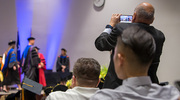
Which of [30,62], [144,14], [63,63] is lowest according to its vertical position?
[63,63]

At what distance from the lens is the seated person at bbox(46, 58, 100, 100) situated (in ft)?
4.47

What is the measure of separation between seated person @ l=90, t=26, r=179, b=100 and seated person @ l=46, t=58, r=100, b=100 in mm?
508

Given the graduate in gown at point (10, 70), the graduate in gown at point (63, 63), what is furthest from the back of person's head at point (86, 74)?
the graduate in gown at point (63, 63)

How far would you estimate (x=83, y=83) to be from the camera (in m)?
1.39

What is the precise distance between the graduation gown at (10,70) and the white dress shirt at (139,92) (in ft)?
20.5

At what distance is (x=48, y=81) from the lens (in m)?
7.66

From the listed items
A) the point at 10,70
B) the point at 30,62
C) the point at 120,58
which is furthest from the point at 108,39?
the point at 10,70

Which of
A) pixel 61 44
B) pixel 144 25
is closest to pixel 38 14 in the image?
pixel 61 44

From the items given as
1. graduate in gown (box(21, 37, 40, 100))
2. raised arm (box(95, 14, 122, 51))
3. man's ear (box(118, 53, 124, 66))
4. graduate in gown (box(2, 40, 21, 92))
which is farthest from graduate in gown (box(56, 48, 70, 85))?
man's ear (box(118, 53, 124, 66))

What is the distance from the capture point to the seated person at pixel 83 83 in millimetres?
1363

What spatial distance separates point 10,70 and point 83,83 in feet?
19.4

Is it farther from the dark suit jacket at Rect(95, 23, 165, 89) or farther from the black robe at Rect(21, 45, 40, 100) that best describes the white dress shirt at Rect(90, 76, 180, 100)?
the black robe at Rect(21, 45, 40, 100)

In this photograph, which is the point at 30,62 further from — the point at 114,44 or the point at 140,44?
the point at 140,44

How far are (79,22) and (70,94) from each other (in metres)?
6.65
